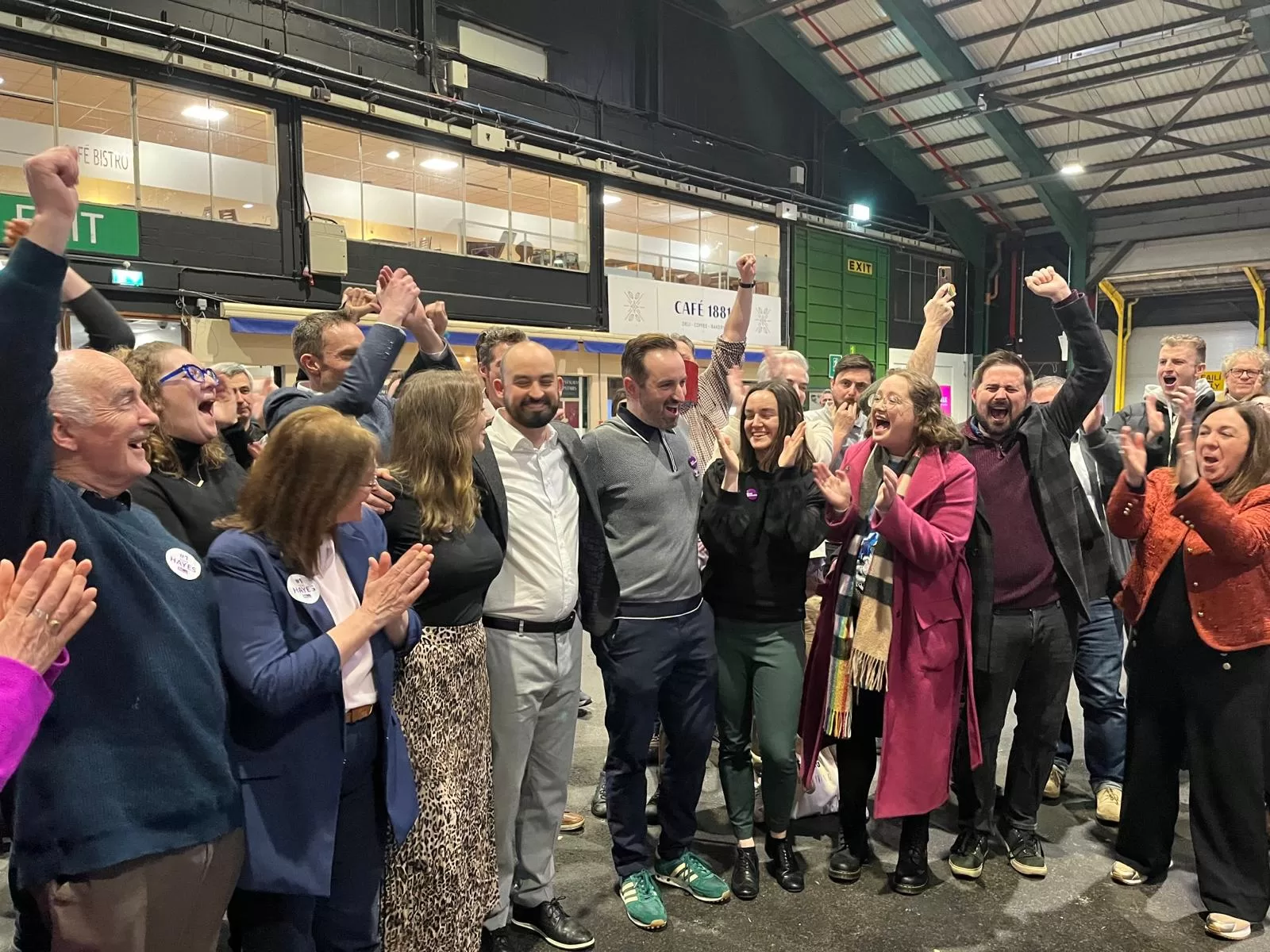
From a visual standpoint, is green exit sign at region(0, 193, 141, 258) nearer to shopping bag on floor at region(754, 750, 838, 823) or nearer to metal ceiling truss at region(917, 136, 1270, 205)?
shopping bag on floor at region(754, 750, 838, 823)

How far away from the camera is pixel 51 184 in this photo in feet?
3.84

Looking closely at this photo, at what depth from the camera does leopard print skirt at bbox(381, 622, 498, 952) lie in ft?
6.56

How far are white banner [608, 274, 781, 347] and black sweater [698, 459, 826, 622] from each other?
9.09 m

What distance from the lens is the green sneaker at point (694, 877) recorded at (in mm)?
2703

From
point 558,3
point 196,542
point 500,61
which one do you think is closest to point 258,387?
point 196,542

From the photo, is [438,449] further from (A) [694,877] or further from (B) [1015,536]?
(B) [1015,536]

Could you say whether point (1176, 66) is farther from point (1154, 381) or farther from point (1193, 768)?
point (1193, 768)

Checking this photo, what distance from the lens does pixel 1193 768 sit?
2637 millimetres

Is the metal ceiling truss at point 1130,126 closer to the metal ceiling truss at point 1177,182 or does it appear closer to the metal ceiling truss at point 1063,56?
the metal ceiling truss at point 1063,56

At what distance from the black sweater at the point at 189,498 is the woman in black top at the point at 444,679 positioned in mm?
536

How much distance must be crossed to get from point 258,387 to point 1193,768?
411cm

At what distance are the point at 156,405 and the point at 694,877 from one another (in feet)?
7.19

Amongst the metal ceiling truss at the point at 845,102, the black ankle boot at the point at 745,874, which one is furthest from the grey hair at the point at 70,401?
A: the metal ceiling truss at the point at 845,102

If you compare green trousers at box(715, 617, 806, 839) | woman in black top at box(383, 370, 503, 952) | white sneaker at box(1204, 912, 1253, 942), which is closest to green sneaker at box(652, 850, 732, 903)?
green trousers at box(715, 617, 806, 839)
